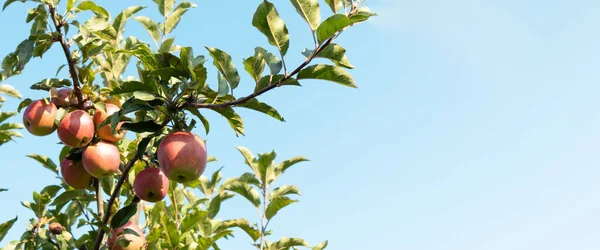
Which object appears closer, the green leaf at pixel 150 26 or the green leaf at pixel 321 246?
the green leaf at pixel 150 26

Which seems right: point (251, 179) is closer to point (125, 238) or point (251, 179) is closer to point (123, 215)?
point (125, 238)

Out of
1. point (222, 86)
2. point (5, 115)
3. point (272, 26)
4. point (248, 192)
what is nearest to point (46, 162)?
point (5, 115)

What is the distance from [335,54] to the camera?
224cm

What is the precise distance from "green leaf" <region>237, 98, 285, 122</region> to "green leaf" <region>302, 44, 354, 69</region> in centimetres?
33

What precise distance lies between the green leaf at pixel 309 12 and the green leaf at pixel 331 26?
61 millimetres

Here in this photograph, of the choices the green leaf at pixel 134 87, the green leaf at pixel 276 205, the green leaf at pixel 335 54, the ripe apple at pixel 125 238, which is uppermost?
the green leaf at pixel 276 205

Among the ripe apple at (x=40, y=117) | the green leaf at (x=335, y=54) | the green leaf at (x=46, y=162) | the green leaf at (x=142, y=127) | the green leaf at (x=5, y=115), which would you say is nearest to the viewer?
the green leaf at (x=335, y=54)

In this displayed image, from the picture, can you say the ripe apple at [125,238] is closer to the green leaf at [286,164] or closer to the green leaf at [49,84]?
the green leaf at [49,84]

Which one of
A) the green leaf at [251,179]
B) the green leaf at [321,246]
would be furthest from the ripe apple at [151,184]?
the green leaf at [321,246]

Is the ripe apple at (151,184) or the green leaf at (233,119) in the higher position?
the green leaf at (233,119)

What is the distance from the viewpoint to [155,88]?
8.22 ft

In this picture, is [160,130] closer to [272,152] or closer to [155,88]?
[155,88]

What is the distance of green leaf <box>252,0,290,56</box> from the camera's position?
2232 millimetres

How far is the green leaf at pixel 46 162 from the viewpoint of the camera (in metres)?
3.99
